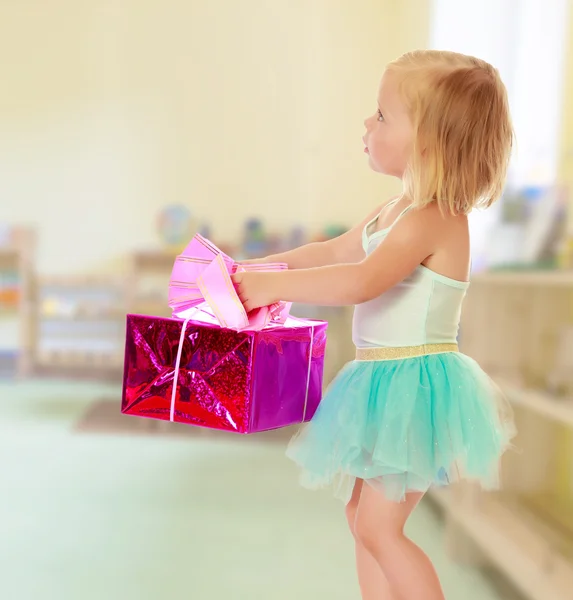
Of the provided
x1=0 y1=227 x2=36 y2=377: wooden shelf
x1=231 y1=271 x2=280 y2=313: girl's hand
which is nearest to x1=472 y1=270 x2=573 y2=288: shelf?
x1=231 y1=271 x2=280 y2=313: girl's hand

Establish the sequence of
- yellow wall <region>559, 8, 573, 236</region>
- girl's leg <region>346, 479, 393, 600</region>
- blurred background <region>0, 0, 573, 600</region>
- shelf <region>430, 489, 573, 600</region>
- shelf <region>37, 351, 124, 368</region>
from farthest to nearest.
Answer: shelf <region>37, 351, 124, 368</region> < yellow wall <region>559, 8, 573, 236</region> < blurred background <region>0, 0, 573, 600</region> < shelf <region>430, 489, 573, 600</region> < girl's leg <region>346, 479, 393, 600</region>

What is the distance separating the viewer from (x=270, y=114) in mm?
4457

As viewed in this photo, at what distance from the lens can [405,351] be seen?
801 millimetres

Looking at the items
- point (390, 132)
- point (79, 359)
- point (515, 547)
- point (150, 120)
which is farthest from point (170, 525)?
point (150, 120)

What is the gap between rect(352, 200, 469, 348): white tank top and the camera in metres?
0.79

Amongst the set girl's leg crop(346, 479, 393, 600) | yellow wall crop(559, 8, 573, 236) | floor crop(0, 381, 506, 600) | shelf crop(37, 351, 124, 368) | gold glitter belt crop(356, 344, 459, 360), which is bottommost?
shelf crop(37, 351, 124, 368)

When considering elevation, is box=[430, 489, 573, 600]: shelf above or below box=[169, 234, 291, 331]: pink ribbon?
below

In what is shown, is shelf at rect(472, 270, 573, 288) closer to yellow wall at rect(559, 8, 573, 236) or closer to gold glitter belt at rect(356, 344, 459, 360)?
yellow wall at rect(559, 8, 573, 236)

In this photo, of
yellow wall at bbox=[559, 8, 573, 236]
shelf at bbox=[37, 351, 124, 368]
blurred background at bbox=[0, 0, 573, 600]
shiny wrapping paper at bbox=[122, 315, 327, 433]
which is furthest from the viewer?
shelf at bbox=[37, 351, 124, 368]

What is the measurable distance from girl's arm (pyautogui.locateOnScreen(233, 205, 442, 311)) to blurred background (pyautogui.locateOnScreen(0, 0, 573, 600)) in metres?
0.39

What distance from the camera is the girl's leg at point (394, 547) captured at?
2.50 ft

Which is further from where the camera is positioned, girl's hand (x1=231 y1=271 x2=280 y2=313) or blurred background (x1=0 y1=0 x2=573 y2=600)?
blurred background (x1=0 y1=0 x2=573 y2=600)

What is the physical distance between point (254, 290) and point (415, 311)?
187 millimetres

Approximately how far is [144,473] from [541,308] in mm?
1287
